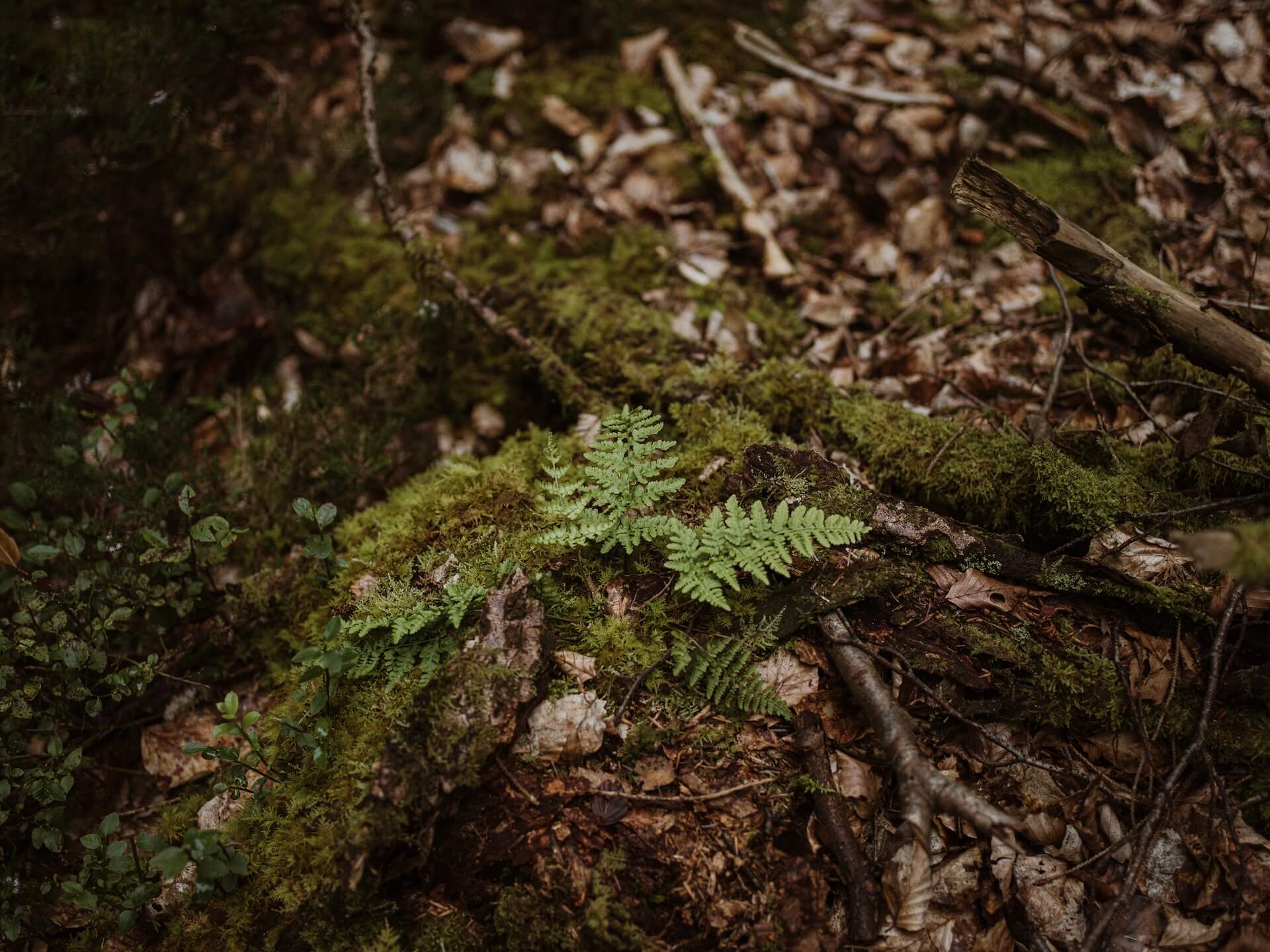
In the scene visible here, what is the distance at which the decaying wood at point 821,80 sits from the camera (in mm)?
4980

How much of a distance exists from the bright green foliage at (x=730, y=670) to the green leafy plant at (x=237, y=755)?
1.54 meters

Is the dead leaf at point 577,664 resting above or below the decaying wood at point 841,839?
above

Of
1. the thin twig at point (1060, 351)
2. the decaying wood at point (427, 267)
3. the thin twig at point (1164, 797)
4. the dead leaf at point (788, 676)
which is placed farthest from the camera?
the decaying wood at point (427, 267)

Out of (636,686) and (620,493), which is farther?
(620,493)

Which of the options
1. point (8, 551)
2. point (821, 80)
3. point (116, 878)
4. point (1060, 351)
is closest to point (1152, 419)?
point (1060, 351)

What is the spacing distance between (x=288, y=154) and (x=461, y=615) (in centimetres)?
479

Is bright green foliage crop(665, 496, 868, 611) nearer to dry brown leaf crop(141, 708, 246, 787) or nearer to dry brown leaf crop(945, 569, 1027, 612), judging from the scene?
dry brown leaf crop(945, 569, 1027, 612)

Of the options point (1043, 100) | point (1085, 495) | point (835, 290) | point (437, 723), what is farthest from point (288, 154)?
point (1085, 495)

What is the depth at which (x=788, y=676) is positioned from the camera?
2.66 metres

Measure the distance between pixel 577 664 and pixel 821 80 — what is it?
467cm

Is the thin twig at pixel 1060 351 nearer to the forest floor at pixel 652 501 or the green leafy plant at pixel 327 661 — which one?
the forest floor at pixel 652 501

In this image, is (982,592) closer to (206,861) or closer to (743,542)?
(743,542)

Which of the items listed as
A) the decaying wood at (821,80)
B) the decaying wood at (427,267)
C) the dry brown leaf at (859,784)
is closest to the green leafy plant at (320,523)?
the decaying wood at (427,267)

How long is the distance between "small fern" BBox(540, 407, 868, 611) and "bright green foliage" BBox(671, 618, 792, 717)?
18 cm
